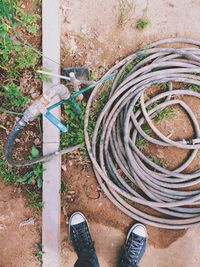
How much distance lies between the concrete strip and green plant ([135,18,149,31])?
956mm

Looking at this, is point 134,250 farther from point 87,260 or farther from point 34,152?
point 34,152

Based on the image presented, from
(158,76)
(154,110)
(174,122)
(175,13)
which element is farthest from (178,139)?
(175,13)

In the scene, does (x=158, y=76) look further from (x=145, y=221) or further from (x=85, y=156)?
(x=145, y=221)

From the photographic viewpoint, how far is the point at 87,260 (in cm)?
A: 453

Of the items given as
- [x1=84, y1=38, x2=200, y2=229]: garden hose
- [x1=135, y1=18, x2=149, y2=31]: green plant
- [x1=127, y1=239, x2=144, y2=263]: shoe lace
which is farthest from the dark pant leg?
[x1=135, y1=18, x2=149, y2=31]: green plant

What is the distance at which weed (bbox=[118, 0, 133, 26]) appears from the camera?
14.9 feet

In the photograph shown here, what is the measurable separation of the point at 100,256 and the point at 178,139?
1756 mm

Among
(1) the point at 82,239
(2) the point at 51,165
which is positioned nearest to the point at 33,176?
(2) the point at 51,165

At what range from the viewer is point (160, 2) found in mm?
4578

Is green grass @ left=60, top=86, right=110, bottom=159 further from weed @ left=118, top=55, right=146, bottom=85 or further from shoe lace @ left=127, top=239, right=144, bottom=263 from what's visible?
shoe lace @ left=127, top=239, right=144, bottom=263

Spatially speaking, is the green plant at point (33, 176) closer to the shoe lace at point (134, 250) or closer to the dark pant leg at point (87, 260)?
the dark pant leg at point (87, 260)

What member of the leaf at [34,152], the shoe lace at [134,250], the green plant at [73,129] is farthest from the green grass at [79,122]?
the shoe lace at [134,250]

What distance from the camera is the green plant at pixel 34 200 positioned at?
15.3 feet

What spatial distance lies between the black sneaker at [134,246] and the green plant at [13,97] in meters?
2.04
